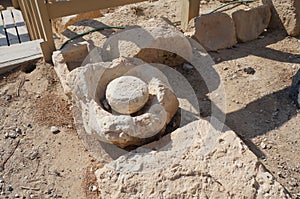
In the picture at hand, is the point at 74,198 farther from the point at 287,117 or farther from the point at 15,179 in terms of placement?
the point at 287,117

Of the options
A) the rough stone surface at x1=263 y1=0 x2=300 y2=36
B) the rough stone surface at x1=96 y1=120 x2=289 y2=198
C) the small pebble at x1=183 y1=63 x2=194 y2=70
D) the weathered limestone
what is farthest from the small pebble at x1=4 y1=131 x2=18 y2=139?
the rough stone surface at x1=263 y1=0 x2=300 y2=36

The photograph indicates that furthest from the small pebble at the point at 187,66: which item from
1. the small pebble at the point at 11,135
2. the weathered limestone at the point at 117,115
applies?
the small pebble at the point at 11,135

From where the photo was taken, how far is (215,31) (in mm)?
3564

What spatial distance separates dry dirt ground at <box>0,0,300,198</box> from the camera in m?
2.22

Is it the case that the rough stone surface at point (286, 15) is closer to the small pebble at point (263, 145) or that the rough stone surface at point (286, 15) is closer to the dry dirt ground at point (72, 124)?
the dry dirt ground at point (72, 124)

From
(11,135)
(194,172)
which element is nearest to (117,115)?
(194,172)

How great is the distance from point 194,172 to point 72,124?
1.23m

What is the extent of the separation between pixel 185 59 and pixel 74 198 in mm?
1793

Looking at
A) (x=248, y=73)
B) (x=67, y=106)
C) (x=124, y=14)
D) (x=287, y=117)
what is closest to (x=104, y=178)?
(x=67, y=106)

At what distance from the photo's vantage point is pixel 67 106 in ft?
9.18

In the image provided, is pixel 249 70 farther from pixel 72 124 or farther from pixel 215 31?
pixel 72 124

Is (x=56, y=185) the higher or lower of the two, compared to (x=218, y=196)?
lower

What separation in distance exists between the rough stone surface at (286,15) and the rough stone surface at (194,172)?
232 centimetres

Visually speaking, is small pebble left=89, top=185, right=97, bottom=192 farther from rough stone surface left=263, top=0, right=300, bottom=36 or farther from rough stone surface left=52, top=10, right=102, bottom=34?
rough stone surface left=263, top=0, right=300, bottom=36
